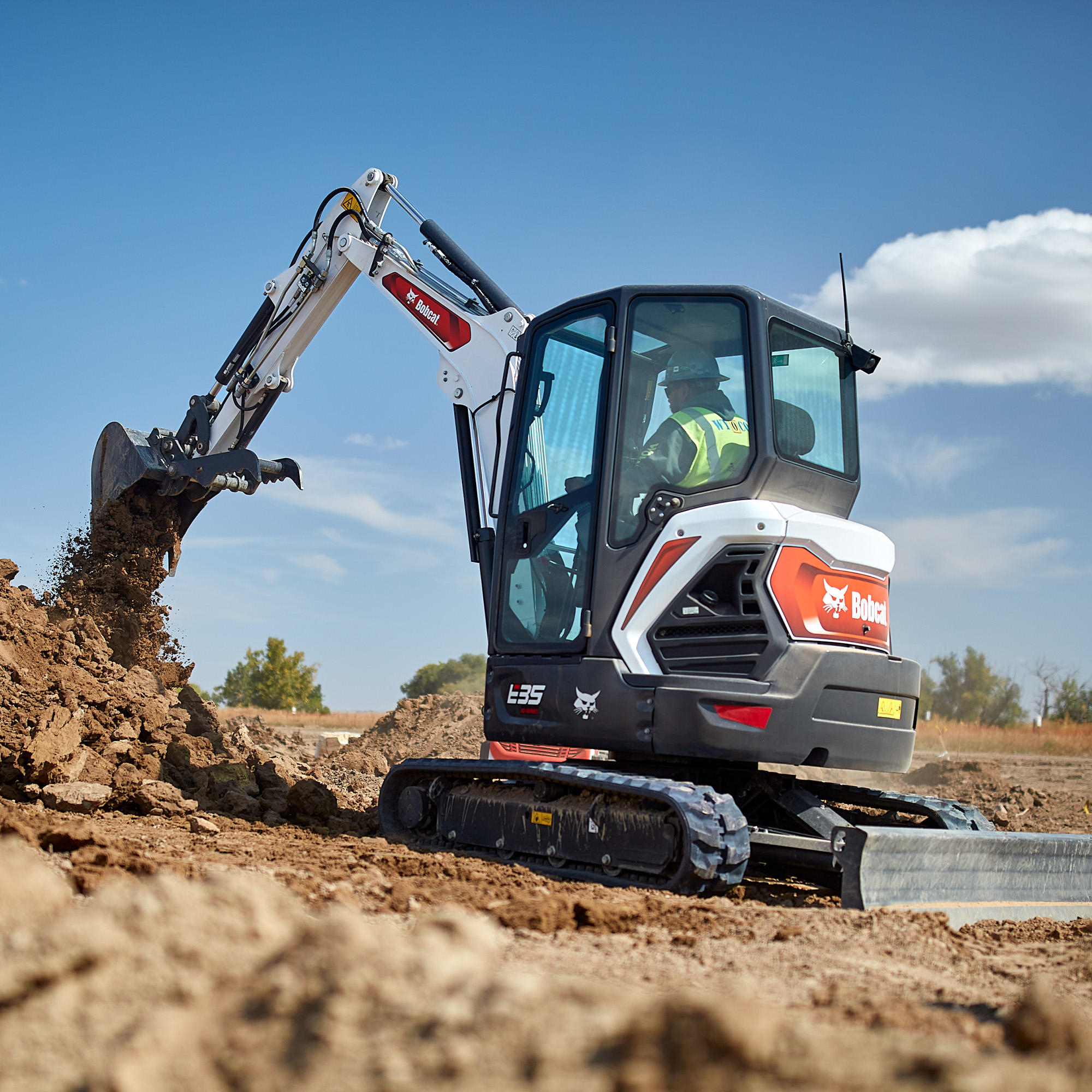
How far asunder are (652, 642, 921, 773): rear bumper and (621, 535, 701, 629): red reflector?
42cm

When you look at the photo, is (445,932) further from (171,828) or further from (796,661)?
(171,828)

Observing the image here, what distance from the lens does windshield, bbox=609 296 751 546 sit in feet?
16.9

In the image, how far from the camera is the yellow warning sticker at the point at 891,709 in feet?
17.2

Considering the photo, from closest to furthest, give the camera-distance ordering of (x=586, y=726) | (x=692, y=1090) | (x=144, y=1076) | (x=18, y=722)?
1. (x=692, y=1090)
2. (x=144, y=1076)
3. (x=586, y=726)
4. (x=18, y=722)

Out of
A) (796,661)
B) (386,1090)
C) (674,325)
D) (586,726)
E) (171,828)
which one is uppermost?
(674,325)

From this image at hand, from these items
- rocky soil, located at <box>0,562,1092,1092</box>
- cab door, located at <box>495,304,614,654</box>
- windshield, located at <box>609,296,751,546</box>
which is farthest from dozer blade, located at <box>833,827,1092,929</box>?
windshield, located at <box>609,296,751,546</box>

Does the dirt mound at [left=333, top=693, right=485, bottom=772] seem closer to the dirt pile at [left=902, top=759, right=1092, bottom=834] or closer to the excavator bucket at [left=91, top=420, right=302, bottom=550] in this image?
the excavator bucket at [left=91, top=420, right=302, bottom=550]

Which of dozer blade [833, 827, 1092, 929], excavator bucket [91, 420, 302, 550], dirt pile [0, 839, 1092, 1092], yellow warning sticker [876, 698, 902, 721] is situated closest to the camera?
dirt pile [0, 839, 1092, 1092]

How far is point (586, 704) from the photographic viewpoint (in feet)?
16.8

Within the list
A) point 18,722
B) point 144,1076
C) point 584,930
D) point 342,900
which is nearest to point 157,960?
point 144,1076

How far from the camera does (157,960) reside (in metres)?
2.03

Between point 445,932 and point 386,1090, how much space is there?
24.7 inches

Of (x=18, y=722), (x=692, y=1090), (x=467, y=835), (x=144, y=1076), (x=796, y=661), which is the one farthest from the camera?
(x=18, y=722)

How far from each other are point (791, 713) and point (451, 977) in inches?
127
